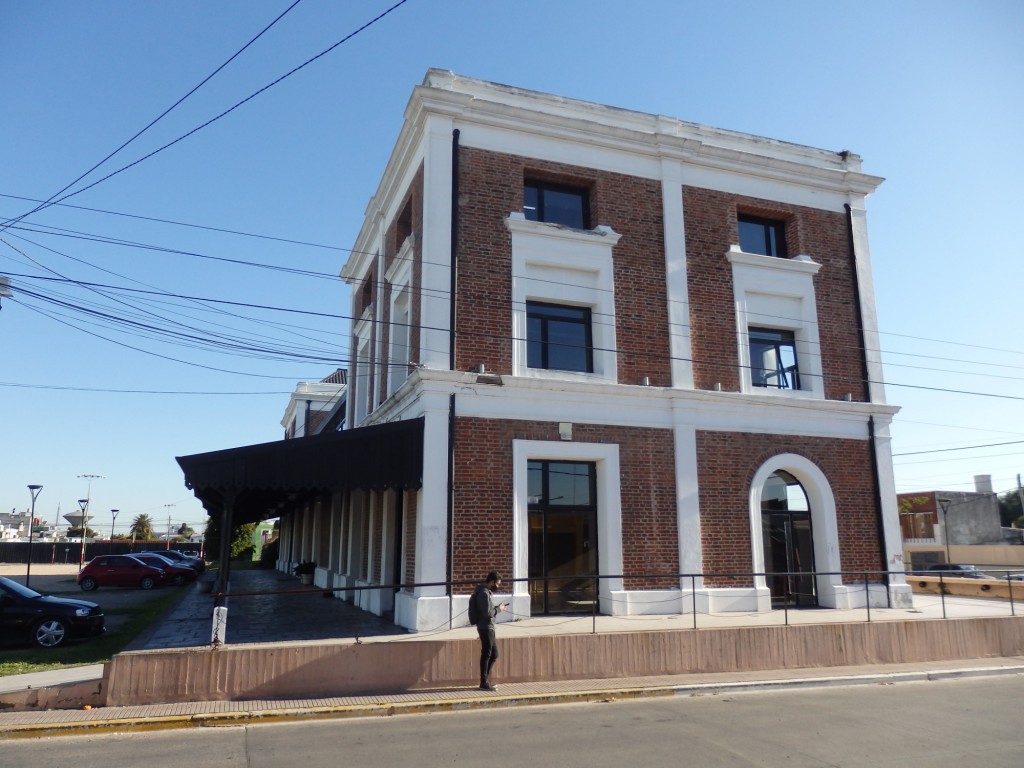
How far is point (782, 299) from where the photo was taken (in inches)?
724

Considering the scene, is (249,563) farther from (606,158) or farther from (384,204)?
(606,158)

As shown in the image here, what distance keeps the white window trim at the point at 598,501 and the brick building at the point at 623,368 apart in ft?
0.15

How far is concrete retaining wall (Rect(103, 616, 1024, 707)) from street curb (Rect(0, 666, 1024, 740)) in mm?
722

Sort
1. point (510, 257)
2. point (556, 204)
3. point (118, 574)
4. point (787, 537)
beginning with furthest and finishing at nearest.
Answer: point (118, 574)
point (787, 537)
point (556, 204)
point (510, 257)

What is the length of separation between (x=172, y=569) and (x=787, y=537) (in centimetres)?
2535

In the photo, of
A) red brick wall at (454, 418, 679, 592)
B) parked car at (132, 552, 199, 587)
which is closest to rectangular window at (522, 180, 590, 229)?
red brick wall at (454, 418, 679, 592)

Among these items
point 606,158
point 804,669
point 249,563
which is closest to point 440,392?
point 606,158

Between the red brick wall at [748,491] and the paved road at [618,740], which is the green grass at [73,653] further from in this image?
the red brick wall at [748,491]

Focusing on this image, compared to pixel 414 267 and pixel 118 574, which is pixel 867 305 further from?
pixel 118 574

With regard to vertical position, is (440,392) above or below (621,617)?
above

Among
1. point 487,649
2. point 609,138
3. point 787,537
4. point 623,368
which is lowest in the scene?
point 487,649

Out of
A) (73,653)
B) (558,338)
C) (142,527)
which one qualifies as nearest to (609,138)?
(558,338)

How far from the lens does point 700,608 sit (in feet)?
51.2

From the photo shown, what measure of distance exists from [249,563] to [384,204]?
38.8 metres
